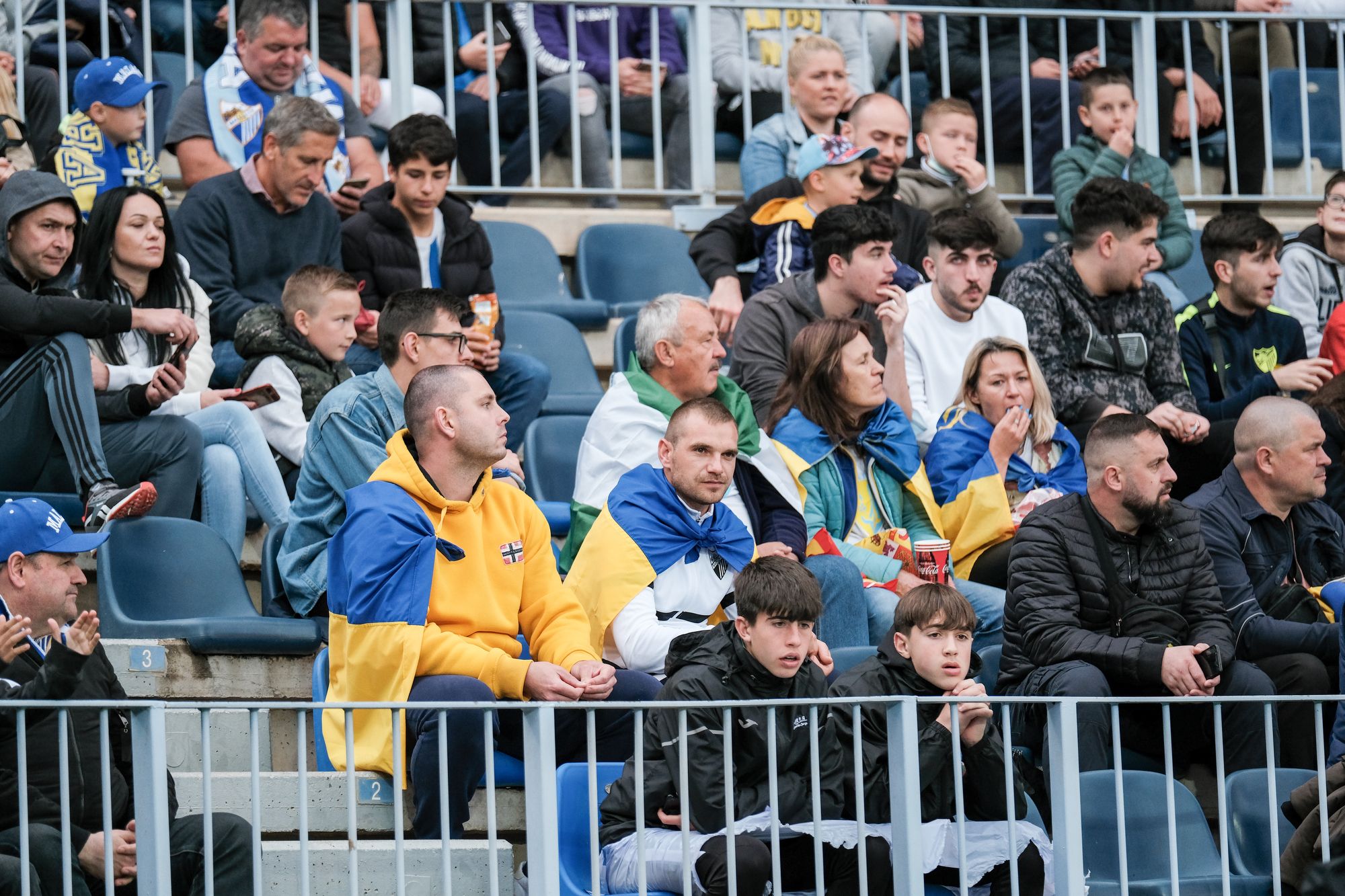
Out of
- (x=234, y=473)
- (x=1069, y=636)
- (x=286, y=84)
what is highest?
(x=286, y=84)

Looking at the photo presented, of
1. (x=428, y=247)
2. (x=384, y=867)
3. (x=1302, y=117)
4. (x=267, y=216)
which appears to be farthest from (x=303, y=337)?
(x=1302, y=117)

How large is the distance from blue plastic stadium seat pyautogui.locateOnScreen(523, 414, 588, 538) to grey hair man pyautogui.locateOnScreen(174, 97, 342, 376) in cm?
101

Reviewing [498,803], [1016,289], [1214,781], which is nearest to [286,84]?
[1016,289]

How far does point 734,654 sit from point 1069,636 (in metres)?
1.23

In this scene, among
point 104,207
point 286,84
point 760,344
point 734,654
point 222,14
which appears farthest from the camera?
point 222,14

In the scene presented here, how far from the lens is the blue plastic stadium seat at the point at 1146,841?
5777 millimetres

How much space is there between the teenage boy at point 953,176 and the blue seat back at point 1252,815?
3.65 m

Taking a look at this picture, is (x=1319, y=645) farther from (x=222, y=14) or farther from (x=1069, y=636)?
(x=222, y=14)

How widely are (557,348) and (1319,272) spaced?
3408mm

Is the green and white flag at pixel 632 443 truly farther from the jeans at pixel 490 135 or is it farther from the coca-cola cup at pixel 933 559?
the jeans at pixel 490 135

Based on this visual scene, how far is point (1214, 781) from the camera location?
265 inches

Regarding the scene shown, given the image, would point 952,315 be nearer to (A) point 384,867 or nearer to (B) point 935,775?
(B) point 935,775

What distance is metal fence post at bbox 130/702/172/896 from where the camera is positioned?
4641mm

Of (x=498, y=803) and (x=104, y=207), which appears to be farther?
(x=104, y=207)
